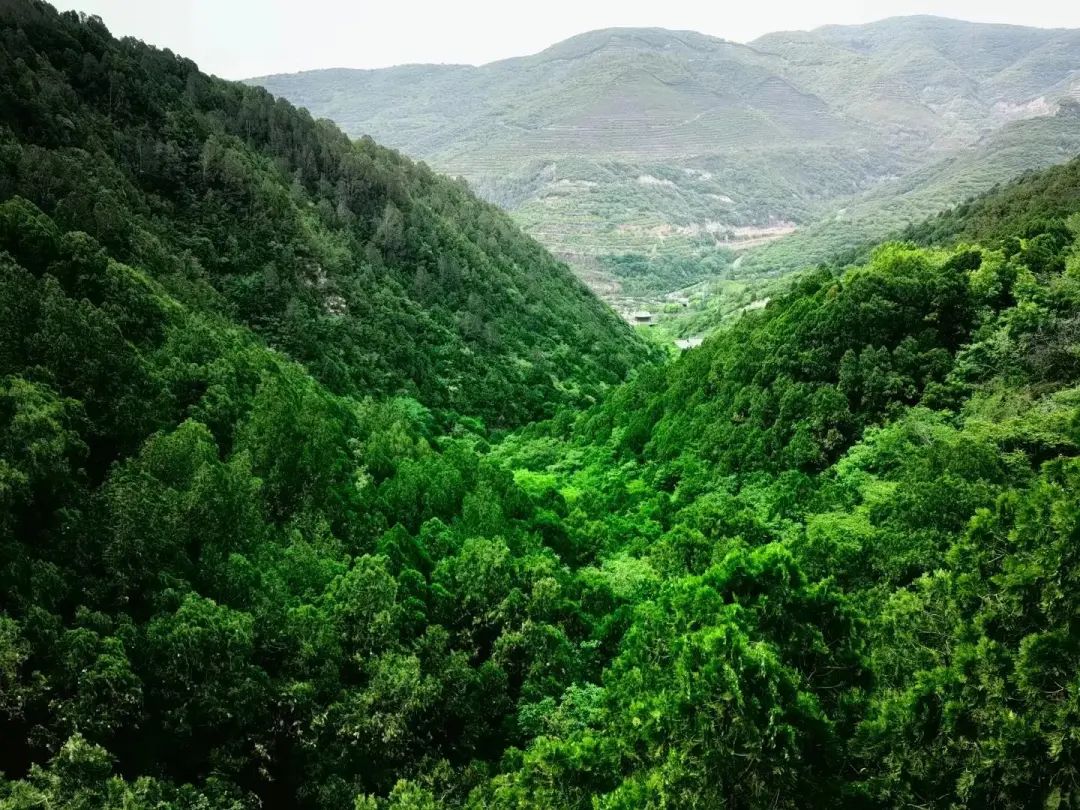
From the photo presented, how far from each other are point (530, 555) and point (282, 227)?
47822 millimetres

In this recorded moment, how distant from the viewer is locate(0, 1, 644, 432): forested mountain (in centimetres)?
5325

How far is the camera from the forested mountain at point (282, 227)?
53.2 m

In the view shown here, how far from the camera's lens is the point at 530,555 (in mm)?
33312

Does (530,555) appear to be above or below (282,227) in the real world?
below

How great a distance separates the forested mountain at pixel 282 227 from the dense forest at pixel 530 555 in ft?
2.74

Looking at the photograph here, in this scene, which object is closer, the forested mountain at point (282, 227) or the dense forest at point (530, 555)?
the dense forest at point (530, 555)

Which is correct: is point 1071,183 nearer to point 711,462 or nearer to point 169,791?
point 711,462

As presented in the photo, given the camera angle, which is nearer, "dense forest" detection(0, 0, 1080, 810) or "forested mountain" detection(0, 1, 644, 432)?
"dense forest" detection(0, 0, 1080, 810)

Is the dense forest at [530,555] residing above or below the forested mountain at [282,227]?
below

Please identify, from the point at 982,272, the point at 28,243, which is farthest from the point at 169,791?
the point at 982,272

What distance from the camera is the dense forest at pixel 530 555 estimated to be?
16.5 meters

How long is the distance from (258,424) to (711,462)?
80.7 feet

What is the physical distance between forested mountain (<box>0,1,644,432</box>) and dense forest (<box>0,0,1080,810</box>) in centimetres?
83

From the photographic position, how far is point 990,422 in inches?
1096
